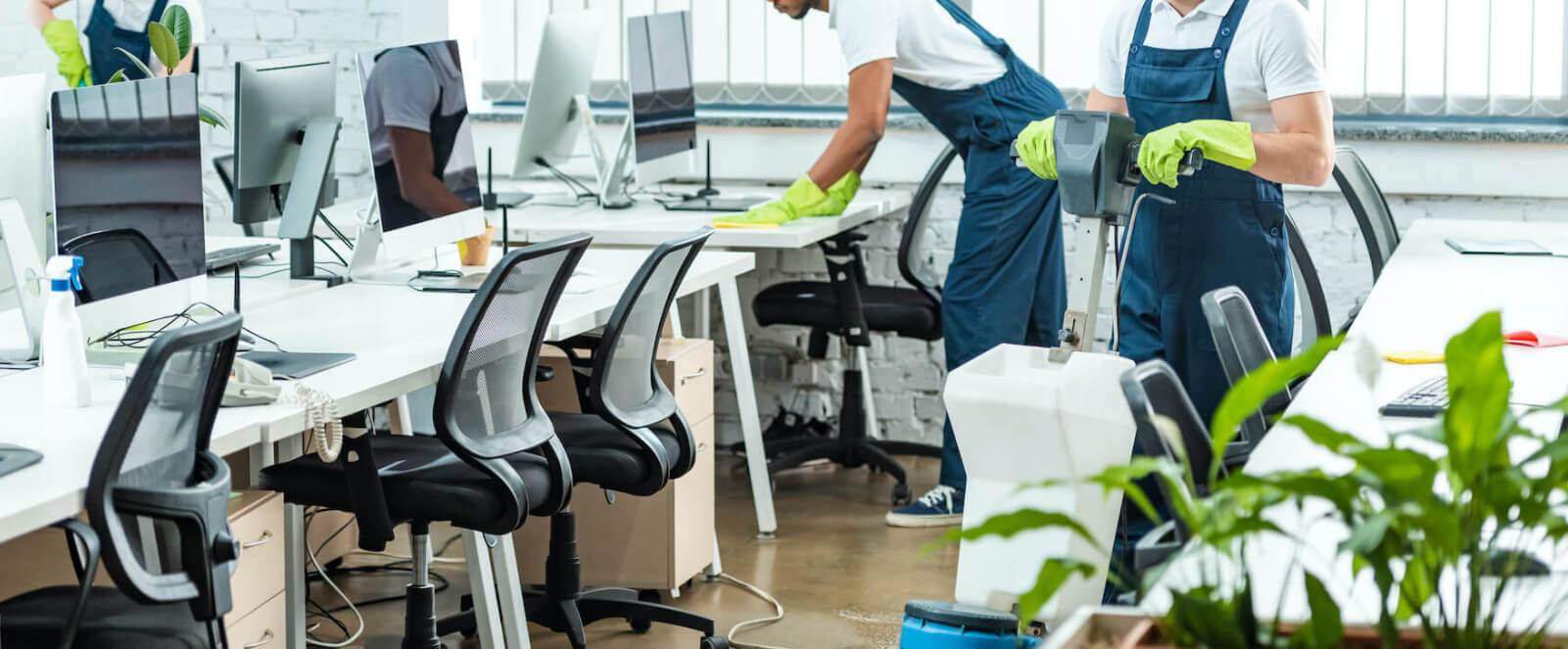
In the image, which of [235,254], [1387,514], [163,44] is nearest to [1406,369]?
[1387,514]

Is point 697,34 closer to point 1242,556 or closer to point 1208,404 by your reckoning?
point 1208,404

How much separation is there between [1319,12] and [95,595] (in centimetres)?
348

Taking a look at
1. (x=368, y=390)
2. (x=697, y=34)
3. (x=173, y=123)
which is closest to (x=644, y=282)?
(x=368, y=390)

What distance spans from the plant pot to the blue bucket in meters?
1.70

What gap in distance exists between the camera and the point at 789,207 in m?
3.99

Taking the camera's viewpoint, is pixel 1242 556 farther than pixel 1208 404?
No

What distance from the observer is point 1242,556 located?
1.05 metres

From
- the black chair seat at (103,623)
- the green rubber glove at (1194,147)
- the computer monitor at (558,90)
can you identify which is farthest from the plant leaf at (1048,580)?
the computer monitor at (558,90)

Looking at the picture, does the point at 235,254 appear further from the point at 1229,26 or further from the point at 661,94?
the point at 1229,26

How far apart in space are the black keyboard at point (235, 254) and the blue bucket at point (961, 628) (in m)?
1.84

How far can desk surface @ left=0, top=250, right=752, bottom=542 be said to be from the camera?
69.8 inches

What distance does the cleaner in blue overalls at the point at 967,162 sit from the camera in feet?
12.6

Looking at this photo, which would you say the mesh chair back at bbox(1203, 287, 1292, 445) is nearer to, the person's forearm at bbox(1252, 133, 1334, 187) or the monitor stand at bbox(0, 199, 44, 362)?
the person's forearm at bbox(1252, 133, 1334, 187)

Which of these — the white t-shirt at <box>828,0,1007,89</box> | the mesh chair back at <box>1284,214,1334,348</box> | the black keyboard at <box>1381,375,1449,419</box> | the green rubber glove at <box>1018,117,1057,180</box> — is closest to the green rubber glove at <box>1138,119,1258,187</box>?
the green rubber glove at <box>1018,117,1057,180</box>
